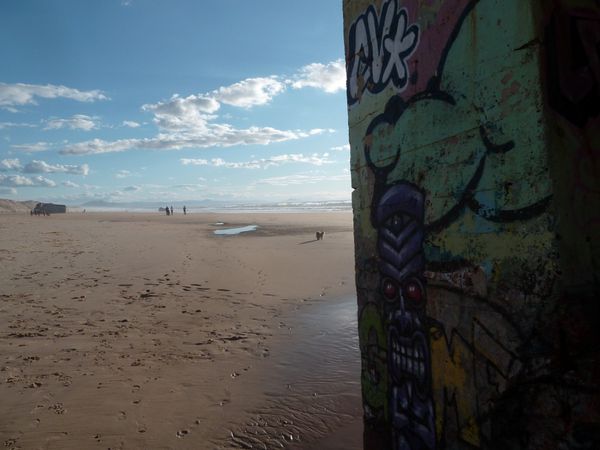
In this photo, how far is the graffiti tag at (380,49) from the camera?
3.13 meters

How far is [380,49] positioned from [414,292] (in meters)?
2.06

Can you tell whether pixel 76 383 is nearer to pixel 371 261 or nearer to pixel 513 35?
pixel 371 261

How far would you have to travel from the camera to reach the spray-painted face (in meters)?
3.04

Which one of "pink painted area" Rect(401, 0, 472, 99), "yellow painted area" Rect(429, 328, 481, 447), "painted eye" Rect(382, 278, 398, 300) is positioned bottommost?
"yellow painted area" Rect(429, 328, 481, 447)

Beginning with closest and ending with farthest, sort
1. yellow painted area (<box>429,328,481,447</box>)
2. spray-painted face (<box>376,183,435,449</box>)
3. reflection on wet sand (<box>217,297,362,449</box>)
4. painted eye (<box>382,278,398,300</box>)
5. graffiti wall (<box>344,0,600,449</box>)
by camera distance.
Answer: graffiti wall (<box>344,0,600,449</box>), yellow painted area (<box>429,328,481,447</box>), spray-painted face (<box>376,183,435,449</box>), painted eye (<box>382,278,398,300</box>), reflection on wet sand (<box>217,297,362,449</box>)

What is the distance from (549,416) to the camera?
2164mm

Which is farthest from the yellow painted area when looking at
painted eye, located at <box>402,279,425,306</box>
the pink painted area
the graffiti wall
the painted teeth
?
the pink painted area

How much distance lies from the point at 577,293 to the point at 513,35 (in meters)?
1.43

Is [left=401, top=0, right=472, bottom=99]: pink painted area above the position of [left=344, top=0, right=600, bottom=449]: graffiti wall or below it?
above

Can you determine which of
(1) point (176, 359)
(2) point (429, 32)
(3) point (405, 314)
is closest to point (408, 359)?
(3) point (405, 314)

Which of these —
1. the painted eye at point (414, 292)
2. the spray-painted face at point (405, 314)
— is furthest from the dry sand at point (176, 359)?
the painted eye at point (414, 292)

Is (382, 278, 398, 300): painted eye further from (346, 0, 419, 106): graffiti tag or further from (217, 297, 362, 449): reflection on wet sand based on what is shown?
(217, 297, 362, 449): reflection on wet sand

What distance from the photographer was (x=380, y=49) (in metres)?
3.45

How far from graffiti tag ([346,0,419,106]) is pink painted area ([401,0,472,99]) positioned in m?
0.06
